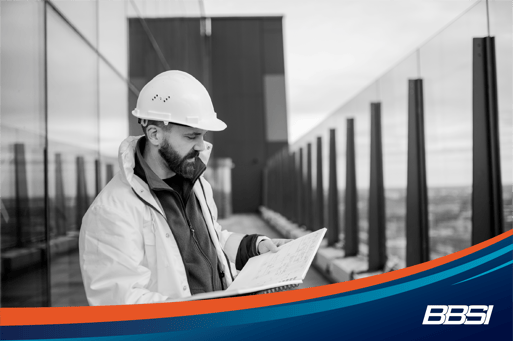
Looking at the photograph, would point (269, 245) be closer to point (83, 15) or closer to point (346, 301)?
point (346, 301)

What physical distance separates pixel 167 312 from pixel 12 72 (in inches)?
115

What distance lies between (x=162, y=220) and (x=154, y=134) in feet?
1.73

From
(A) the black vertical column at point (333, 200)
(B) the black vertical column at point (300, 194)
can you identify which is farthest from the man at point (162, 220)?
(B) the black vertical column at point (300, 194)

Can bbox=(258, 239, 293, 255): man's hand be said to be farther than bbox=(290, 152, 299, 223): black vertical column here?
No

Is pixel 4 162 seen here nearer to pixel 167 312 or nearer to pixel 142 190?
pixel 142 190

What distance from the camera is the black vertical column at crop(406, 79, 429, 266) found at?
5.20m

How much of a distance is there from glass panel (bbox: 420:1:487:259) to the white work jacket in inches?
124

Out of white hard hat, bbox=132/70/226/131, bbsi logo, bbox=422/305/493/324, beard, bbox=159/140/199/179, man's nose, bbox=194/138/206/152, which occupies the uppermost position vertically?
white hard hat, bbox=132/70/226/131

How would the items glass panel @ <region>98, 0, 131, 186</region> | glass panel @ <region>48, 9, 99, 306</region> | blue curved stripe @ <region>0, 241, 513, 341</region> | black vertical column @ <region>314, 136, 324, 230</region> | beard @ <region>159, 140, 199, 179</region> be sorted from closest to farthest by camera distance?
blue curved stripe @ <region>0, 241, 513, 341</region>, beard @ <region>159, 140, 199, 179</region>, glass panel @ <region>48, 9, 99, 306</region>, glass panel @ <region>98, 0, 131, 186</region>, black vertical column @ <region>314, 136, 324, 230</region>

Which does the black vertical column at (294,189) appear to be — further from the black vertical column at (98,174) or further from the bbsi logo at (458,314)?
the bbsi logo at (458,314)

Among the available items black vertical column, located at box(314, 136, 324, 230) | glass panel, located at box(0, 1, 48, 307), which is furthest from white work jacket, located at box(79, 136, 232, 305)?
black vertical column, located at box(314, 136, 324, 230)

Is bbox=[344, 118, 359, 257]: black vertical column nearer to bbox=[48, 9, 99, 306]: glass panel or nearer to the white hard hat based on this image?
bbox=[48, 9, 99, 306]: glass panel

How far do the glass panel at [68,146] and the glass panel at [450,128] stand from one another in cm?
397

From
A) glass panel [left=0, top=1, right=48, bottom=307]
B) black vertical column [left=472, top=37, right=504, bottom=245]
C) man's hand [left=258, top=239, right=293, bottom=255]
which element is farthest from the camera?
black vertical column [left=472, top=37, right=504, bottom=245]
